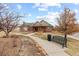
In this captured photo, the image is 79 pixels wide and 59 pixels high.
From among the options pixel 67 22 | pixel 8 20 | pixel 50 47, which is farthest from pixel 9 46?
pixel 67 22

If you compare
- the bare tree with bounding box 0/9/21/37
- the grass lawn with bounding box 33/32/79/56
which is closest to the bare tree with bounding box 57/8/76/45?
the grass lawn with bounding box 33/32/79/56

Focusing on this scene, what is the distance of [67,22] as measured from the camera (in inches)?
64.8

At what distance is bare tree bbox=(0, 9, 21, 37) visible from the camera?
1670 mm

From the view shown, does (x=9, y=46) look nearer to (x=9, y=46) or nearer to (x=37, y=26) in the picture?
→ (x=9, y=46)

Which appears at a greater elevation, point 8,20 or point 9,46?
point 8,20

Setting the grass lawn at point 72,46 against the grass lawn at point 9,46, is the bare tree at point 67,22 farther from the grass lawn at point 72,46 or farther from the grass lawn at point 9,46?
the grass lawn at point 9,46

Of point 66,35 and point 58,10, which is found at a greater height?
point 58,10

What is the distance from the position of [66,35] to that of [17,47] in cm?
43

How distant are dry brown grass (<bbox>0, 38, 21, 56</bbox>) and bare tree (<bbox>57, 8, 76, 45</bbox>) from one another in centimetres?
38

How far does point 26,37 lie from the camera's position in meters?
1.69

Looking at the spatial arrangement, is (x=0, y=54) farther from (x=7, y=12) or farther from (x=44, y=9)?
(x=44, y=9)

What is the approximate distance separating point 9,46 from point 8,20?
22 centimetres

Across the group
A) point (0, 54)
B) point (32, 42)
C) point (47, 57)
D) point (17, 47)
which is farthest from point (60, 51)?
point (0, 54)

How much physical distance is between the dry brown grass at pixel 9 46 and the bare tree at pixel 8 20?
0.06 m
